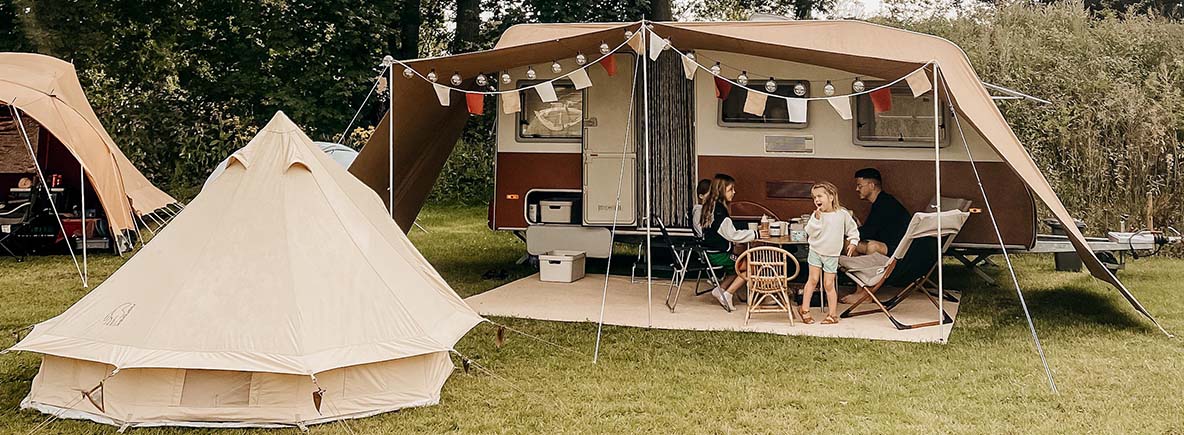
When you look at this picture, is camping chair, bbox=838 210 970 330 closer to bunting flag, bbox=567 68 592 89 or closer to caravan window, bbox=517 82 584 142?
bunting flag, bbox=567 68 592 89

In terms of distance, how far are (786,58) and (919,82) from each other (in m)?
1.08

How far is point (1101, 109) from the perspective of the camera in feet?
38.4

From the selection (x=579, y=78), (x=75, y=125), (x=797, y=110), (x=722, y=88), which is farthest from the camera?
(x=75, y=125)

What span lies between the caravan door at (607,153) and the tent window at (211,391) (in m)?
4.94

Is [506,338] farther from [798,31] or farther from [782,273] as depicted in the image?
[798,31]

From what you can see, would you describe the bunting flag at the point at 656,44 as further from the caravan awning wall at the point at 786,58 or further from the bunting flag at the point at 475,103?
the bunting flag at the point at 475,103

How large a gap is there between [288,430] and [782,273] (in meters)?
3.81

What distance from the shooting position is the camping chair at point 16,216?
10914 mm

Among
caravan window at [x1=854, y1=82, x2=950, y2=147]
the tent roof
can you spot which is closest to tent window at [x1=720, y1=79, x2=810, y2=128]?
caravan window at [x1=854, y1=82, x2=950, y2=147]

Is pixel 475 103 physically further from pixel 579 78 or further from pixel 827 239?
pixel 827 239

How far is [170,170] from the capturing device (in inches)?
661

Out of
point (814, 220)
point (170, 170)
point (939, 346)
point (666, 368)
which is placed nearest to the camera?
point (666, 368)

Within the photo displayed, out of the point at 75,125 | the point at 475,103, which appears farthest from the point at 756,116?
the point at 75,125

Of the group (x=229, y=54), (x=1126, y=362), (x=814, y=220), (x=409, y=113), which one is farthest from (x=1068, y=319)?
(x=229, y=54)
